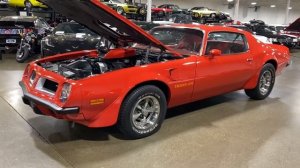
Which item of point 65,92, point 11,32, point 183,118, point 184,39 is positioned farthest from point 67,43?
point 65,92

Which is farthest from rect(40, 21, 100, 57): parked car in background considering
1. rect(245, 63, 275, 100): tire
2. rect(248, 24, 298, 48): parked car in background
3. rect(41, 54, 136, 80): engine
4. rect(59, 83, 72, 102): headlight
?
rect(248, 24, 298, 48): parked car in background

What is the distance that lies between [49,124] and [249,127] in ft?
8.42

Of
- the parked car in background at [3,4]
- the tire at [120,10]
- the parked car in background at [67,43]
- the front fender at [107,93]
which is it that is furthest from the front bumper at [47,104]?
the tire at [120,10]

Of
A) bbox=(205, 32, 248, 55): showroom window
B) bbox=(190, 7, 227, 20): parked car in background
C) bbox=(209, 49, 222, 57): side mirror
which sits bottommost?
bbox=(209, 49, 222, 57): side mirror

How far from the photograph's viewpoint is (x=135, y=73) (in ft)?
10.6

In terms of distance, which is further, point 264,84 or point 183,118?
point 264,84

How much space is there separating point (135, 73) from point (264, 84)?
2.93m

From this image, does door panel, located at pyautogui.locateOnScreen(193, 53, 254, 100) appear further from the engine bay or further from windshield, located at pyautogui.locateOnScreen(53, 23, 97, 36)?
windshield, located at pyautogui.locateOnScreen(53, 23, 97, 36)

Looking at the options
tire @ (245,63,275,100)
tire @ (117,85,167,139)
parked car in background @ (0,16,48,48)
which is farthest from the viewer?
parked car in background @ (0,16,48,48)

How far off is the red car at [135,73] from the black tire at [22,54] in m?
4.54

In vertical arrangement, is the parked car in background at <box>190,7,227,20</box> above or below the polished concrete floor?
above

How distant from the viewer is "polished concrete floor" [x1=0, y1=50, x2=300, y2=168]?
2.93 metres

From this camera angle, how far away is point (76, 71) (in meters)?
3.40

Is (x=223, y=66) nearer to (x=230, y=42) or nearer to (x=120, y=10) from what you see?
(x=230, y=42)
